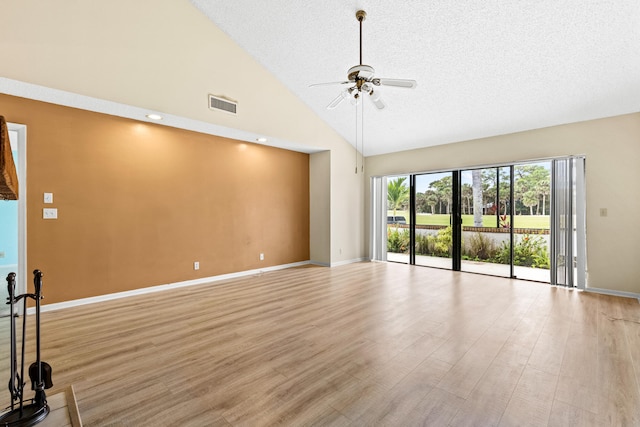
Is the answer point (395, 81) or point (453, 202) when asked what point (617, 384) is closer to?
point (395, 81)

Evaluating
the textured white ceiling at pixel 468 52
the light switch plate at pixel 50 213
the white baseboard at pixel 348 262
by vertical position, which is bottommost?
the white baseboard at pixel 348 262

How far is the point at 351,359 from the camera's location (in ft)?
8.04

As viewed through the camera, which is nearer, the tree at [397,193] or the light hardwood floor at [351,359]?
the light hardwood floor at [351,359]

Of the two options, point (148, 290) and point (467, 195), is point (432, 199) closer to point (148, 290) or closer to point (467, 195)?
point (467, 195)

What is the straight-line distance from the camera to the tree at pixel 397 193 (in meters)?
Result: 7.04

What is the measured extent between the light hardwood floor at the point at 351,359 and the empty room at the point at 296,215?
23 mm

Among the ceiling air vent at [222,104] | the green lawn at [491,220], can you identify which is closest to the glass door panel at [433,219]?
the green lawn at [491,220]

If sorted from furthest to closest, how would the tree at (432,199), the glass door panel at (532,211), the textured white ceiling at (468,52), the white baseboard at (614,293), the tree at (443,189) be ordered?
the tree at (432,199) < the tree at (443,189) < the glass door panel at (532,211) < the white baseboard at (614,293) < the textured white ceiling at (468,52)

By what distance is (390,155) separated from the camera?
23.0ft

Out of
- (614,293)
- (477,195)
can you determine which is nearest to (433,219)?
(477,195)

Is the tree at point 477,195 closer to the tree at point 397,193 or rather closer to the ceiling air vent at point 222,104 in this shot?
the tree at point 397,193

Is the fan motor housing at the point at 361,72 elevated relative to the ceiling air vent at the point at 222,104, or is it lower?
lower

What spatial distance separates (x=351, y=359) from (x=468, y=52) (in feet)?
13.1

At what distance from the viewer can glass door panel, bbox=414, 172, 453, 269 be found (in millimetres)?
6266
